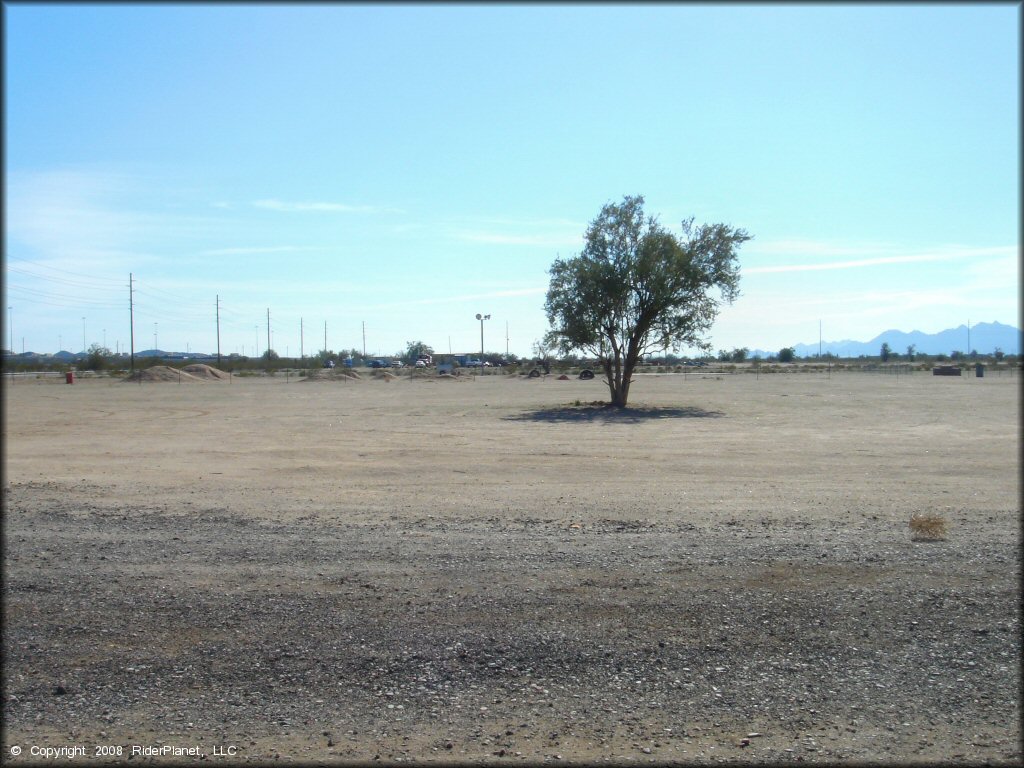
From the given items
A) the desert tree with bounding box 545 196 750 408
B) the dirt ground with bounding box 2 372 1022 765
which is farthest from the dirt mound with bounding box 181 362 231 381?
the dirt ground with bounding box 2 372 1022 765

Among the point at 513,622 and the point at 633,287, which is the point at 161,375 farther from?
the point at 513,622

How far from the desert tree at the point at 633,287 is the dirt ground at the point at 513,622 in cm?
2956

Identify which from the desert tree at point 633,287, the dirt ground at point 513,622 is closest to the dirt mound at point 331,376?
the desert tree at point 633,287

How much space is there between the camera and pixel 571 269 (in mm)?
45062

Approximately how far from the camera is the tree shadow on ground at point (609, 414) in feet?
115

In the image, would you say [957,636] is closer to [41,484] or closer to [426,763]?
[426,763]

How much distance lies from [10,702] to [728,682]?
4562 millimetres

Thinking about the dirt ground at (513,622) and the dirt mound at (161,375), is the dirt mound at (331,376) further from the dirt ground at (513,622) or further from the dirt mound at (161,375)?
the dirt ground at (513,622)

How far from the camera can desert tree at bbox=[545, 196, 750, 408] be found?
144ft

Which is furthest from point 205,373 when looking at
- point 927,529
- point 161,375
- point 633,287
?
point 927,529

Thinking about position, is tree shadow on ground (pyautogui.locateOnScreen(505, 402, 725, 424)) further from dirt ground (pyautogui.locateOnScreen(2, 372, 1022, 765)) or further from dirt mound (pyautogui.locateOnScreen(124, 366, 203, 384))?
dirt mound (pyautogui.locateOnScreen(124, 366, 203, 384))

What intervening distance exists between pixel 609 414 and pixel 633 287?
8557 millimetres

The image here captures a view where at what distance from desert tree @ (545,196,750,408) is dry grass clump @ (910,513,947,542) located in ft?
112

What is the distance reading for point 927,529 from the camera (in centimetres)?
966
